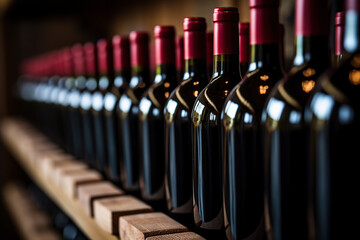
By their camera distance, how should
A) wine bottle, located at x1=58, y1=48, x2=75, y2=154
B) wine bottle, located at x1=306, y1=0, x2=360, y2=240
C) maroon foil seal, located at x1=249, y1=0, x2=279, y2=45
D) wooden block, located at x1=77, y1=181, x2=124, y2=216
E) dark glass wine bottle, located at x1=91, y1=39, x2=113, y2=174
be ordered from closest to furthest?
wine bottle, located at x1=306, y1=0, x2=360, y2=240
maroon foil seal, located at x1=249, y1=0, x2=279, y2=45
wooden block, located at x1=77, y1=181, x2=124, y2=216
dark glass wine bottle, located at x1=91, y1=39, x2=113, y2=174
wine bottle, located at x1=58, y1=48, x2=75, y2=154

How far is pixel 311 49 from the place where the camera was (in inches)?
16.5

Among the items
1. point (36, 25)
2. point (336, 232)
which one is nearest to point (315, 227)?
point (336, 232)

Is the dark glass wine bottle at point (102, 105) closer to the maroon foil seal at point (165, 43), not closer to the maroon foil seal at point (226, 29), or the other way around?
the maroon foil seal at point (165, 43)

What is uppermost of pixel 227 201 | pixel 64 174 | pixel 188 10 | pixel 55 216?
pixel 188 10

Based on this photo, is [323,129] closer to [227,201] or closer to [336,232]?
[336,232]

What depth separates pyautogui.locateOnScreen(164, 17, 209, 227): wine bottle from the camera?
0.63 m

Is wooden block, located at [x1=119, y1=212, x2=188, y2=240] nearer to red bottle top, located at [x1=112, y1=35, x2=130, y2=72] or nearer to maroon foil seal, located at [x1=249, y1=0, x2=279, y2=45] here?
maroon foil seal, located at [x1=249, y1=0, x2=279, y2=45]

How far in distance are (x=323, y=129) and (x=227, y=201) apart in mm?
189

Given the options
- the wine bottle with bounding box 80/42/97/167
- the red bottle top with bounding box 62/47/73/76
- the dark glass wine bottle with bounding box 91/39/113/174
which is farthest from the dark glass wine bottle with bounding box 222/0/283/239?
the red bottle top with bounding box 62/47/73/76

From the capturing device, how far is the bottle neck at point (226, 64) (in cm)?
56

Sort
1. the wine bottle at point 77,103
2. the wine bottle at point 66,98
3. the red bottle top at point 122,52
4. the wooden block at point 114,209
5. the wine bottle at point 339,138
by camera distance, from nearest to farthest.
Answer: the wine bottle at point 339,138
the wooden block at point 114,209
the red bottle top at point 122,52
the wine bottle at point 77,103
the wine bottle at point 66,98

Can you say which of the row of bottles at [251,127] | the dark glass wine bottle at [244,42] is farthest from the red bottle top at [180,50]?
the dark glass wine bottle at [244,42]

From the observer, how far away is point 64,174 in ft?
3.51

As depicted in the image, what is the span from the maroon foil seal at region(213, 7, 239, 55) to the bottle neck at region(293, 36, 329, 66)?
114 millimetres
